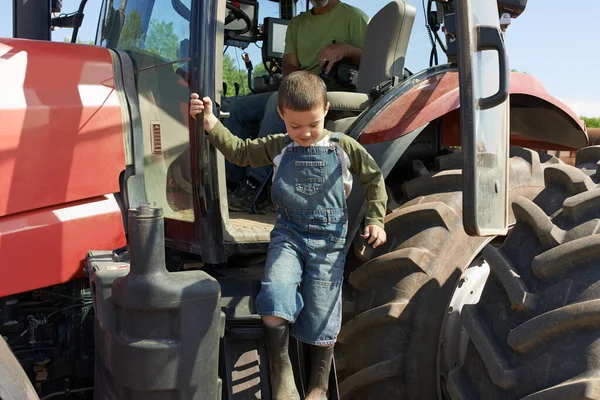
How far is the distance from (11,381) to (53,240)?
66 centimetres

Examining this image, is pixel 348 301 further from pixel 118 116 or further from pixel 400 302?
pixel 118 116

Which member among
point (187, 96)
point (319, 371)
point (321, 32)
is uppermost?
point (321, 32)

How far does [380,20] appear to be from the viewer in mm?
2879

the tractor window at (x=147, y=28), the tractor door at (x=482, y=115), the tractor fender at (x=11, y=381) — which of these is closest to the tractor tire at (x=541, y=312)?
the tractor door at (x=482, y=115)

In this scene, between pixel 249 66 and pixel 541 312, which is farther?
pixel 249 66

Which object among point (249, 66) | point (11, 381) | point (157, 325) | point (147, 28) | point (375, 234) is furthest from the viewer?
point (249, 66)

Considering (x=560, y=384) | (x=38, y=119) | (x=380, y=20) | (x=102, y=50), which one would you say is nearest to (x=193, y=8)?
(x=102, y=50)

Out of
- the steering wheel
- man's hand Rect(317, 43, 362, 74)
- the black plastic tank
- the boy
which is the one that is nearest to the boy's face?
the boy

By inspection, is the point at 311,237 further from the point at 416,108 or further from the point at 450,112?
the point at 450,112

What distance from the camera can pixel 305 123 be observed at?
2.06m

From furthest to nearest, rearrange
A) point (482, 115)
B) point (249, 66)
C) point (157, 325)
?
1. point (249, 66)
2. point (482, 115)
3. point (157, 325)

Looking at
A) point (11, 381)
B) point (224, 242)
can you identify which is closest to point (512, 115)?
point (224, 242)

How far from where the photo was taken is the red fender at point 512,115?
95.3 inches

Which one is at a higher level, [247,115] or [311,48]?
[311,48]
